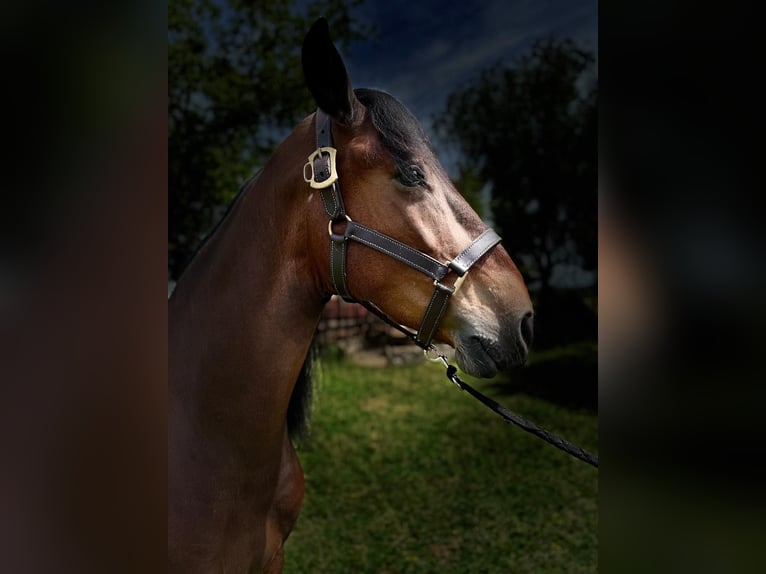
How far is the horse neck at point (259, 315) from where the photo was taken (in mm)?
1413

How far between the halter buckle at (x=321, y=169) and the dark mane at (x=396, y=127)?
0.15 m

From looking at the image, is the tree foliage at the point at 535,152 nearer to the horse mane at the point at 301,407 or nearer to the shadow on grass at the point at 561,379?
the shadow on grass at the point at 561,379

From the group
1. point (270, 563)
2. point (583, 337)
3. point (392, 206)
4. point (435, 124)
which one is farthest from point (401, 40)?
point (270, 563)

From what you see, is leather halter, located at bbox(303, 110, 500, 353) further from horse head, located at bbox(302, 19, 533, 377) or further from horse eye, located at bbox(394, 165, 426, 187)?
horse eye, located at bbox(394, 165, 426, 187)

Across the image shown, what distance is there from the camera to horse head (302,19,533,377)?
1.29 metres

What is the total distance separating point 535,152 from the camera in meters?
4.81

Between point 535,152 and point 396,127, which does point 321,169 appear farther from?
point 535,152

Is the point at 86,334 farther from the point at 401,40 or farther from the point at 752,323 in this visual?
the point at 401,40

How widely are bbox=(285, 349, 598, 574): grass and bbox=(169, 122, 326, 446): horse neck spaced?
168 centimetres

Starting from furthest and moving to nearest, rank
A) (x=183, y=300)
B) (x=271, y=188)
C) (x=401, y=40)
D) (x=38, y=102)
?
1. (x=401, y=40)
2. (x=183, y=300)
3. (x=271, y=188)
4. (x=38, y=102)

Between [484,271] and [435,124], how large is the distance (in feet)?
12.1

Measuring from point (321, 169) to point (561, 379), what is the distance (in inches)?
179

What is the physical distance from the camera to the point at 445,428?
16.8ft

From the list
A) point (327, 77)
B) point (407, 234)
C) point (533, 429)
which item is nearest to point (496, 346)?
point (533, 429)
